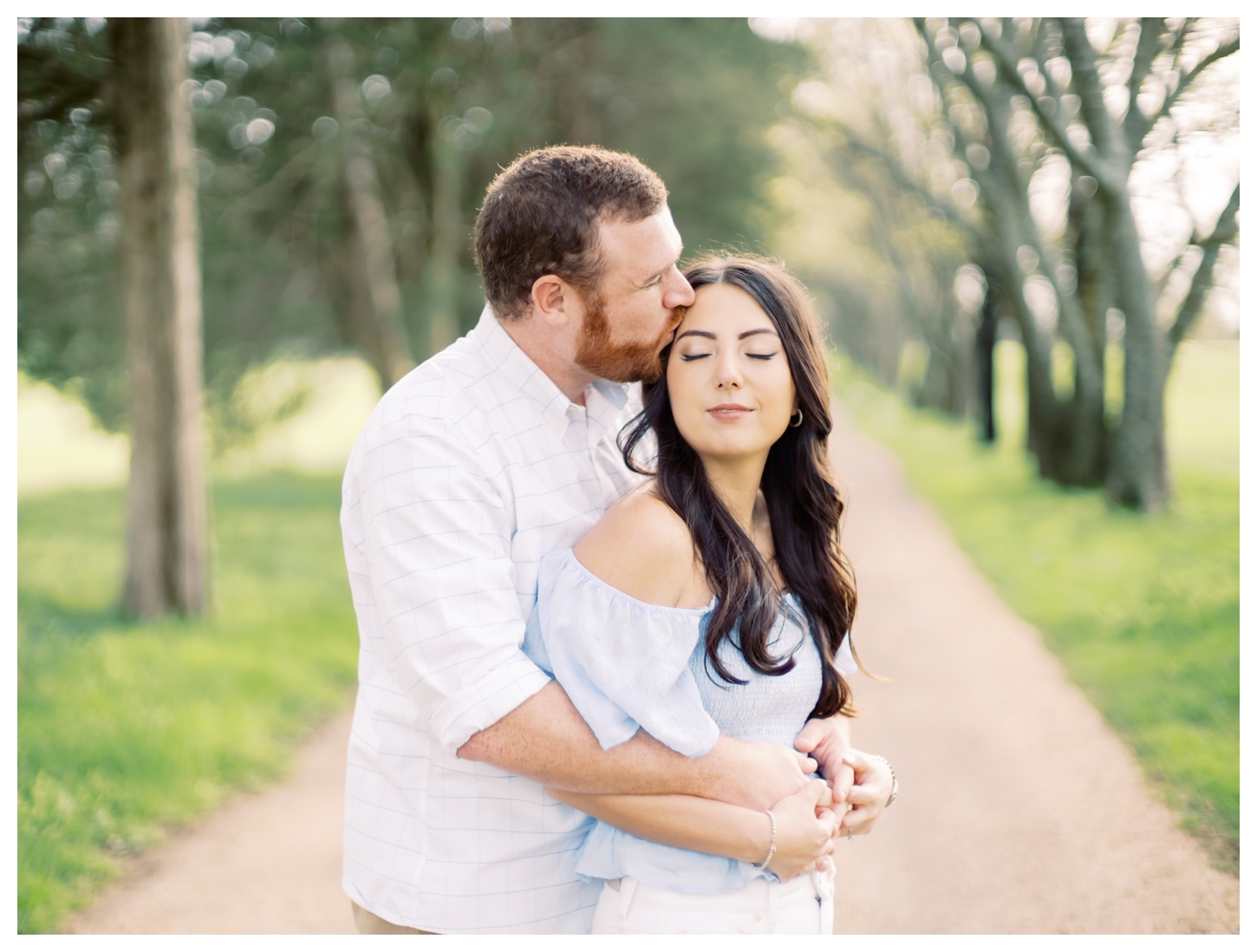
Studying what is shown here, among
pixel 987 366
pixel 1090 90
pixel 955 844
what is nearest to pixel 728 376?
pixel 955 844

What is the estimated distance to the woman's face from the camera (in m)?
2.24

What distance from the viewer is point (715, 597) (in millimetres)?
2086

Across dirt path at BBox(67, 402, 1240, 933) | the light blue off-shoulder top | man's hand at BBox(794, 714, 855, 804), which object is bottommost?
dirt path at BBox(67, 402, 1240, 933)

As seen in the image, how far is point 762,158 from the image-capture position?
61.7 feet

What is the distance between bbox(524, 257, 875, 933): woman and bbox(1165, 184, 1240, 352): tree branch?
10.8 metres

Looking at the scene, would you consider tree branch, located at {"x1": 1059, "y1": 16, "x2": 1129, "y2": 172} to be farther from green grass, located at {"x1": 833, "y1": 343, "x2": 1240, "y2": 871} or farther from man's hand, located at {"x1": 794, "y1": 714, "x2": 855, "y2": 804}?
man's hand, located at {"x1": 794, "y1": 714, "x2": 855, "y2": 804}

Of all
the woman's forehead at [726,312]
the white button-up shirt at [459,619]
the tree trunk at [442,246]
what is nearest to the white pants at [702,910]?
the white button-up shirt at [459,619]

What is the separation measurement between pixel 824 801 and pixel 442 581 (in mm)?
929

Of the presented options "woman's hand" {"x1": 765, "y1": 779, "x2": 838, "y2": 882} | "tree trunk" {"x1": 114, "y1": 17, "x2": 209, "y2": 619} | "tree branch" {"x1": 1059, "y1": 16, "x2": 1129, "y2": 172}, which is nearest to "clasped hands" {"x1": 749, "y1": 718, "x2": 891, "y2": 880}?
"woman's hand" {"x1": 765, "y1": 779, "x2": 838, "y2": 882}

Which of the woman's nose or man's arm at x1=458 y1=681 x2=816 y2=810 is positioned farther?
the woman's nose

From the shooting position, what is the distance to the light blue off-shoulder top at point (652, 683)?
6.38ft

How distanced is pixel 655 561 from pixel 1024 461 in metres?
17.3

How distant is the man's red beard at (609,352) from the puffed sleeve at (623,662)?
513 mm

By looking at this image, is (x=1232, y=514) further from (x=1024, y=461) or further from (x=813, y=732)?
(x=813, y=732)
